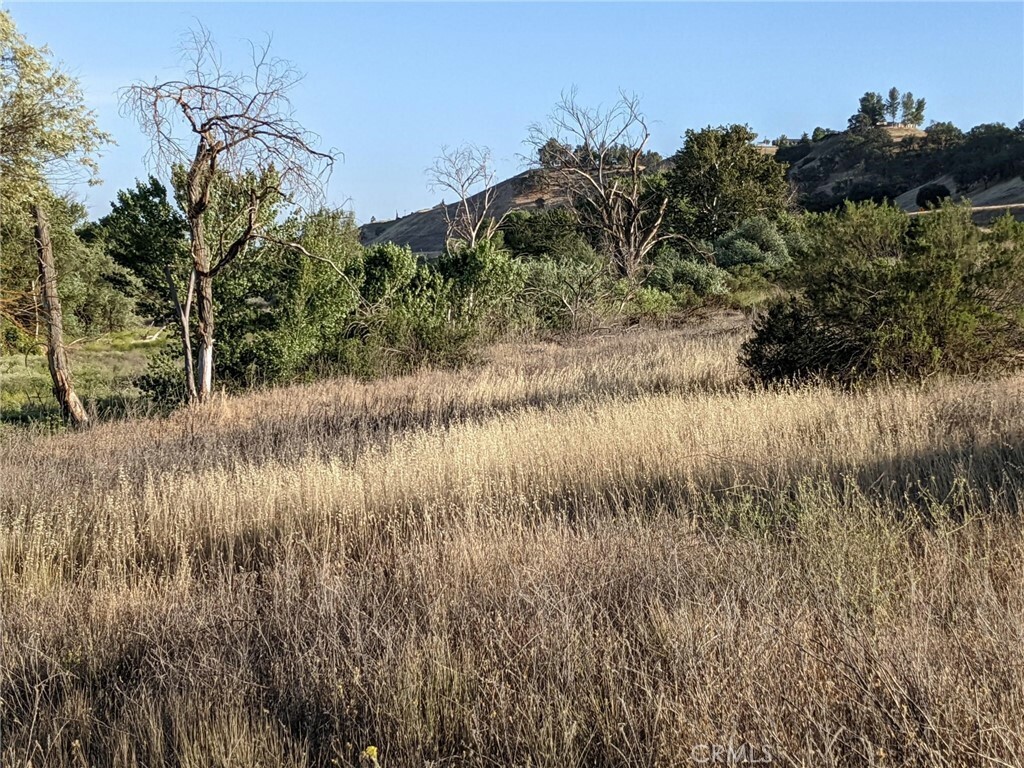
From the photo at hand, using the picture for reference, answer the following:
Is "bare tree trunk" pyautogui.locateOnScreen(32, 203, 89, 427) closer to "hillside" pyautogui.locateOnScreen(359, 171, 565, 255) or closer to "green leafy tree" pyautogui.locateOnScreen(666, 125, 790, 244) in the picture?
"green leafy tree" pyautogui.locateOnScreen(666, 125, 790, 244)

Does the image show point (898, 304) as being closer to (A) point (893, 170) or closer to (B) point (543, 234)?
(B) point (543, 234)

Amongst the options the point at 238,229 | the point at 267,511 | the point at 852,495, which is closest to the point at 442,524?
the point at 267,511

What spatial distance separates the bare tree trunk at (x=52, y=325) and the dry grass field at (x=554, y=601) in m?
9.83

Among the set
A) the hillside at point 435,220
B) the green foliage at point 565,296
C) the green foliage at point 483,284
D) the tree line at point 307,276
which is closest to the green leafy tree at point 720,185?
the tree line at point 307,276

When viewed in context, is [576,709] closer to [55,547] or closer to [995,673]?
[995,673]

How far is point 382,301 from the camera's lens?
66.2 feet

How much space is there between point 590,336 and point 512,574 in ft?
61.9

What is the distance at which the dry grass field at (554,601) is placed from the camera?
2723mm

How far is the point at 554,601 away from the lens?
3.49 meters

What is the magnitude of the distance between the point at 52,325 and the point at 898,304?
15.1m

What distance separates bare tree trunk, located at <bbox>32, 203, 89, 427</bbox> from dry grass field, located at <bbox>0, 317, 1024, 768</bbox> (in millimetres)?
9830

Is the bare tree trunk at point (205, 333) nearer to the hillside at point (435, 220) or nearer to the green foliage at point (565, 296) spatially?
the green foliage at point (565, 296)

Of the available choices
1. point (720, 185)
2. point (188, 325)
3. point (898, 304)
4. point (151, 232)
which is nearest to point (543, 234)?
point (720, 185)

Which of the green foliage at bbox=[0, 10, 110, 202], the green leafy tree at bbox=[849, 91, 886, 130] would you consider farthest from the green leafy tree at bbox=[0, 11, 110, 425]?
the green leafy tree at bbox=[849, 91, 886, 130]
